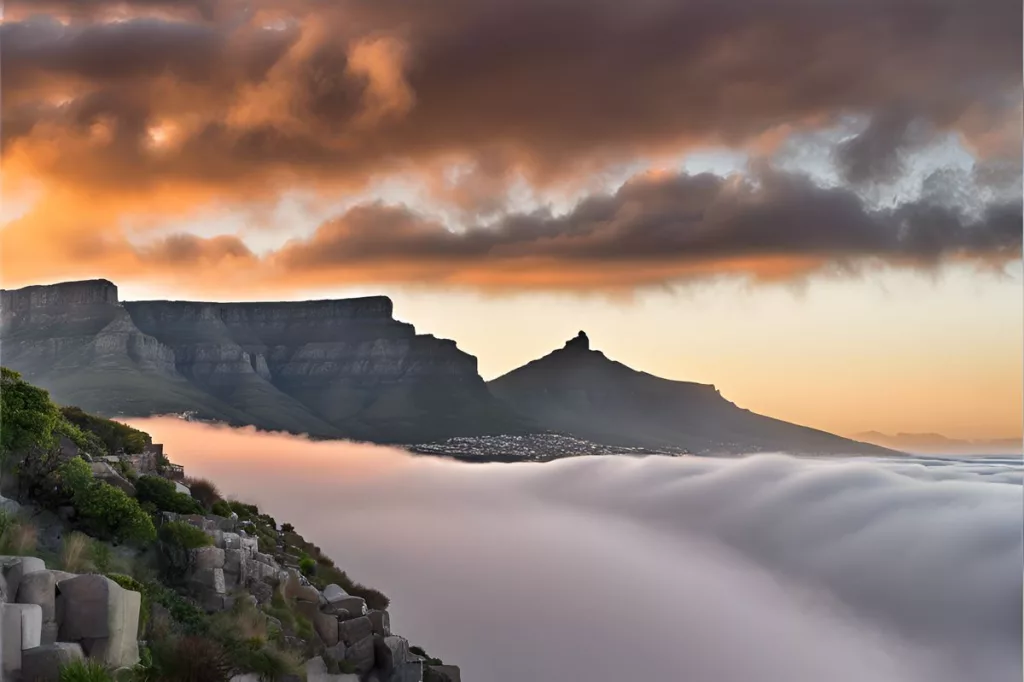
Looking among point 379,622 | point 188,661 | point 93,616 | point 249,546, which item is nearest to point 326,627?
point 379,622

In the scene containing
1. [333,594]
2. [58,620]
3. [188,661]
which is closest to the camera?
[58,620]

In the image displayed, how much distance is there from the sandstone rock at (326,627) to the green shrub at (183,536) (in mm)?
5275

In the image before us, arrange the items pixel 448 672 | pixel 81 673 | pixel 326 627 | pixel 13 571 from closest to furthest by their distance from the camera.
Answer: pixel 81 673
pixel 13 571
pixel 326 627
pixel 448 672

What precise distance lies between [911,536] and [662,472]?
63394 mm

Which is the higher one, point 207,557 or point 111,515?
point 111,515

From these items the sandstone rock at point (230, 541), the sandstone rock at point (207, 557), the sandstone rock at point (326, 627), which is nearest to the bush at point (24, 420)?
the sandstone rock at point (207, 557)

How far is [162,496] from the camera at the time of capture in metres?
42.5

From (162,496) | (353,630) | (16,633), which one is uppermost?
(162,496)

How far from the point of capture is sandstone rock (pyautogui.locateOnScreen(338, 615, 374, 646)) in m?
40.0

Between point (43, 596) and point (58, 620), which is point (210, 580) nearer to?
point (58, 620)

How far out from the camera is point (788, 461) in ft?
461

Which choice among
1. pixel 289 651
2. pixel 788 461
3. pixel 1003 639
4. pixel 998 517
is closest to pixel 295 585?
pixel 289 651

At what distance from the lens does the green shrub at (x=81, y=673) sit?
64.5 ft

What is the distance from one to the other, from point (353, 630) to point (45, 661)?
2105 centimetres
